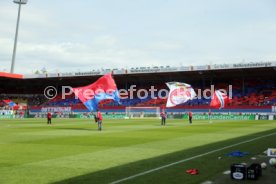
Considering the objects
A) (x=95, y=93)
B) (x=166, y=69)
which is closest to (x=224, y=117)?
(x=166, y=69)

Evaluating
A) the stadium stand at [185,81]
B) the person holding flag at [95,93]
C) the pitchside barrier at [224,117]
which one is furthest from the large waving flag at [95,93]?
the stadium stand at [185,81]

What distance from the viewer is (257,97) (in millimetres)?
78875

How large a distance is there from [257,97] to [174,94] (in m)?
32.2

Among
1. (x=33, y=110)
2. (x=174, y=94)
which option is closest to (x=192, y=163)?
(x=174, y=94)

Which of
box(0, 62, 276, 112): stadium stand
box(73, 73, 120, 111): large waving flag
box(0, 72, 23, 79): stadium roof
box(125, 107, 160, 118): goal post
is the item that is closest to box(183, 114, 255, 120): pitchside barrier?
box(0, 62, 276, 112): stadium stand

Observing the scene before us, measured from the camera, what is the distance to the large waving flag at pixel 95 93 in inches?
1496

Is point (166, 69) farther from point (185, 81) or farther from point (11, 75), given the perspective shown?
point (11, 75)

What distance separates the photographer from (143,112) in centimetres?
8012

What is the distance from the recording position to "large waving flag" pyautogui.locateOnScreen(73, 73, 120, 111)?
38.0 m

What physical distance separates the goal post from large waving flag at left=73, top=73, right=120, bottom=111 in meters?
37.6

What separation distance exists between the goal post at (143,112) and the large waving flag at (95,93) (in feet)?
123

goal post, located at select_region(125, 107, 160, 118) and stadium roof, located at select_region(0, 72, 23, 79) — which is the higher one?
stadium roof, located at select_region(0, 72, 23, 79)

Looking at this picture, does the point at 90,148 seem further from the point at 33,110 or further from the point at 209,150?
the point at 33,110

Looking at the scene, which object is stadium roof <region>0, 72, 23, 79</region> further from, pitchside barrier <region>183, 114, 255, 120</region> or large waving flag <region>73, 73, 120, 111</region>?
large waving flag <region>73, 73, 120, 111</region>
